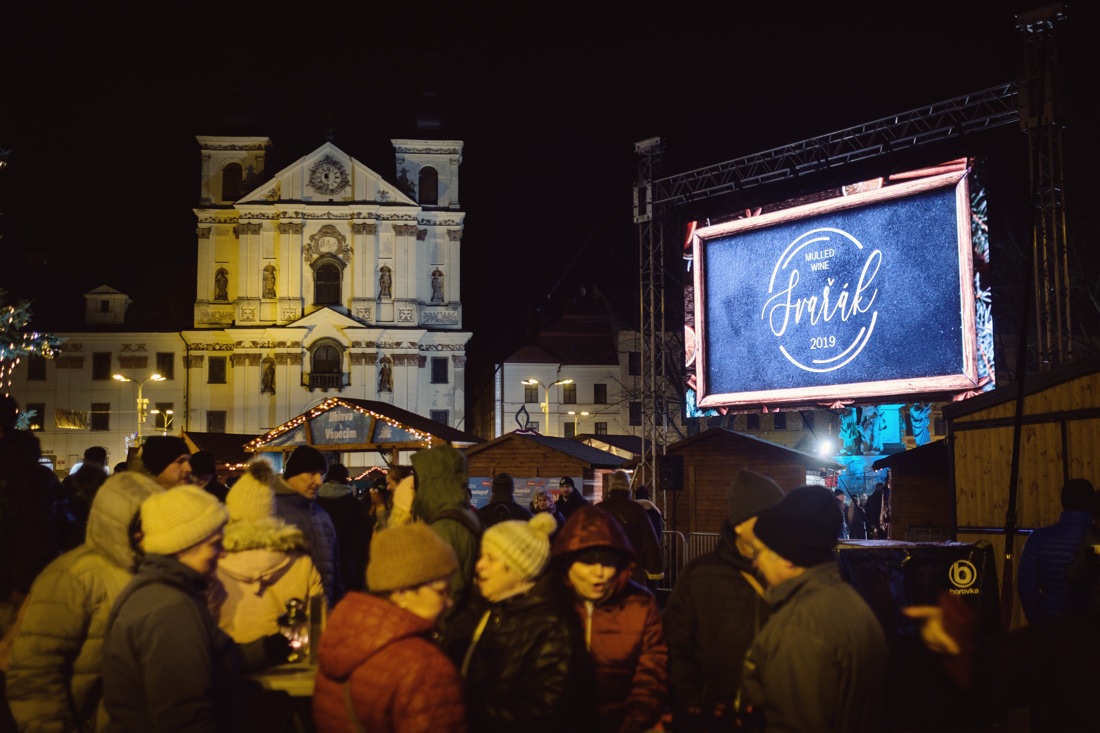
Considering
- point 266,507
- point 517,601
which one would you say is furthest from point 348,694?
point 266,507

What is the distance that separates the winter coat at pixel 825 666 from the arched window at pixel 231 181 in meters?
58.3

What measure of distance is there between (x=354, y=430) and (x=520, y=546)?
57.0 feet

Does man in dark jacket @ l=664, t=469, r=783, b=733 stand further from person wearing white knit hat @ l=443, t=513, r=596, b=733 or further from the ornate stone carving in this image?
the ornate stone carving

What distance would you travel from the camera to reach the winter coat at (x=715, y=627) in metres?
4.90

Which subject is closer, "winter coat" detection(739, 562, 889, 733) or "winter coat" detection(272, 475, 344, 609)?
"winter coat" detection(739, 562, 889, 733)

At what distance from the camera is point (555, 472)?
1060 inches

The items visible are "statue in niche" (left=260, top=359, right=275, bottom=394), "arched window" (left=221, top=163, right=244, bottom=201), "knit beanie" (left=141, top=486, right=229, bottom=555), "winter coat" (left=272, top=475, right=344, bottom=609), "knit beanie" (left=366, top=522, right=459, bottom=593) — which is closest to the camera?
"knit beanie" (left=366, top=522, right=459, bottom=593)

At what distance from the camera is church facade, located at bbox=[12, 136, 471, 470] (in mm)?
55375

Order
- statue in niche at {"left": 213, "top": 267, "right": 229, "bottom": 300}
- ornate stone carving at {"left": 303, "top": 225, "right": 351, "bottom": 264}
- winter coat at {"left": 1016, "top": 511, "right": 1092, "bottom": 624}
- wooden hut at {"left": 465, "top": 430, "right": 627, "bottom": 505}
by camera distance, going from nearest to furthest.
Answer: winter coat at {"left": 1016, "top": 511, "right": 1092, "bottom": 624} → wooden hut at {"left": 465, "top": 430, "right": 627, "bottom": 505} → ornate stone carving at {"left": 303, "top": 225, "right": 351, "bottom": 264} → statue in niche at {"left": 213, "top": 267, "right": 229, "bottom": 300}

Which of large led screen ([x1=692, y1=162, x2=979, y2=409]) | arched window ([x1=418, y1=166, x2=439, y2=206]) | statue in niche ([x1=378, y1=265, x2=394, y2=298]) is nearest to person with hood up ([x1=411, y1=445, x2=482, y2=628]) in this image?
large led screen ([x1=692, y1=162, x2=979, y2=409])

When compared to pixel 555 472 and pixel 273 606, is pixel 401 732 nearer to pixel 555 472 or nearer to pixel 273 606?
pixel 273 606

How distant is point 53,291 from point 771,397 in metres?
53.8

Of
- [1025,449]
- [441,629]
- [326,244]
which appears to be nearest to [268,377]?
[326,244]

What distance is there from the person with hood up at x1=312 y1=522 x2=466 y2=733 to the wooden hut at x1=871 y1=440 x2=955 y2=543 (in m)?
19.7
